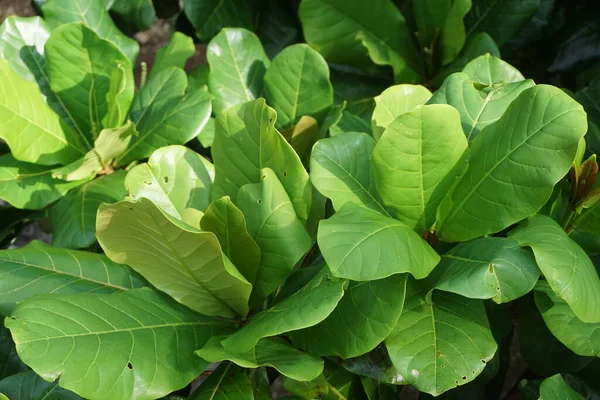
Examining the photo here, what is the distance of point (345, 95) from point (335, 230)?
0.65 meters

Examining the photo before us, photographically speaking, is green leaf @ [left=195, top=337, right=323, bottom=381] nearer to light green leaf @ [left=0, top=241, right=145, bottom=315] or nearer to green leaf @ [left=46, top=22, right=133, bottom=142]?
light green leaf @ [left=0, top=241, right=145, bottom=315]

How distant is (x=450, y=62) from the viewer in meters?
1.24

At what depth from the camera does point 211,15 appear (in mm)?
1364

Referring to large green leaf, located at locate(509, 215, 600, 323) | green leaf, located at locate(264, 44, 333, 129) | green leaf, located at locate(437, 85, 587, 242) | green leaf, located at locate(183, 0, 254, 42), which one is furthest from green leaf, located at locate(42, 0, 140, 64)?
large green leaf, located at locate(509, 215, 600, 323)

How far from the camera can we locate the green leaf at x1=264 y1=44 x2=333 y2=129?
101 cm

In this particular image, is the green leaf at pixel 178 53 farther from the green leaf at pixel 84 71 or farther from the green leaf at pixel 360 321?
the green leaf at pixel 360 321

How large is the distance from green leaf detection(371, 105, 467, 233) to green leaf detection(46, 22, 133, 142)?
19.5 inches

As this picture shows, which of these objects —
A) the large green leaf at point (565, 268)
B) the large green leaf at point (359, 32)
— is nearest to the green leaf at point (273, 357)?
the large green leaf at point (565, 268)

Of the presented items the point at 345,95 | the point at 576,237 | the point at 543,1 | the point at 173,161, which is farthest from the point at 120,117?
the point at 543,1

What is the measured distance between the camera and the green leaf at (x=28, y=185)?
1002mm

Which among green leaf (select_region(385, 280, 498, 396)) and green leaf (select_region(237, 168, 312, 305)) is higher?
green leaf (select_region(237, 168, 312, 305))

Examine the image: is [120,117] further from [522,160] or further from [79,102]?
[522,160]

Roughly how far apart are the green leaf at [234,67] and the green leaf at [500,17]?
45 cm

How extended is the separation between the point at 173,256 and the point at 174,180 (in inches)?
6.1
